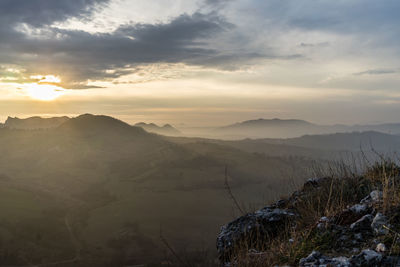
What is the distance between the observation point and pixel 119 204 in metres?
126

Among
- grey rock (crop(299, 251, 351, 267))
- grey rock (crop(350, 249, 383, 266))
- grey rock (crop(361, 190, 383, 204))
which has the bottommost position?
grey rock (crop(299, 251, 351, 267))

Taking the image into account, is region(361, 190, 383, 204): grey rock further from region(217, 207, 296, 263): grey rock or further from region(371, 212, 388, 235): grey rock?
region(217, 207, 296, 263): grey rock

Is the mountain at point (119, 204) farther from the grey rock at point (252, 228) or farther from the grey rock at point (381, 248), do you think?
the grey rock at point (381, 248)

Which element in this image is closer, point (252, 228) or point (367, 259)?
point (367, 259)

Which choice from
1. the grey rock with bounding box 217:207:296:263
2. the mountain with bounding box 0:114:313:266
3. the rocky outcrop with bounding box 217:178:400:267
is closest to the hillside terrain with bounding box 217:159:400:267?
the rocky outcrop with bounding box 217:178:400:267

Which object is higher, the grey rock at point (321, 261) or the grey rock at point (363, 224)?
the grey rock at point (363, 224)

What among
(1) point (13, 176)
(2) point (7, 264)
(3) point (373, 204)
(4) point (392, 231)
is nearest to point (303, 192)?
(3) point (373, 204)

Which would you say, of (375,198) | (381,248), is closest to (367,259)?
(381,248)

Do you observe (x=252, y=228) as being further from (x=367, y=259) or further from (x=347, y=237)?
(x=367, y=259)

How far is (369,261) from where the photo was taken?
3975 millimetres

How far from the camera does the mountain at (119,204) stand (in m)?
86.2

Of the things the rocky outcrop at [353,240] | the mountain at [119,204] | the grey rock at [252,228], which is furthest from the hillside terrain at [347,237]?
the mountain at [119,204]

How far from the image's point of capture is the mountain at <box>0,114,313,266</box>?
86.2 meters

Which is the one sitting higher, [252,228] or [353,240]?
[353,240]
